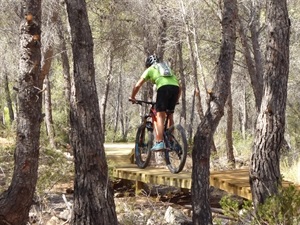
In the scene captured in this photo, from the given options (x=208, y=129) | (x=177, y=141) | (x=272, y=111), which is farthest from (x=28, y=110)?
(x=272, y=111)

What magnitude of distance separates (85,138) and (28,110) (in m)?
1.36

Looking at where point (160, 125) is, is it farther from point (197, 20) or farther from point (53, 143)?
point (197, 20)

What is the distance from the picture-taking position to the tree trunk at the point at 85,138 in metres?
5.43

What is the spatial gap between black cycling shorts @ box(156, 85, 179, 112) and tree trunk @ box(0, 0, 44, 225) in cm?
175

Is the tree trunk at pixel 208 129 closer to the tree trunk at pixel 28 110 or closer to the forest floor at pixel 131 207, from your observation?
the forest floor at pixel 131 207

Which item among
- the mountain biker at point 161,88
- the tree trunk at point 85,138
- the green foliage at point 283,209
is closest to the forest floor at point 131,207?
the green foliage at point 283,209

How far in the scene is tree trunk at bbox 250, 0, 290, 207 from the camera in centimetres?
534

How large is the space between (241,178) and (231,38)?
8.56ft

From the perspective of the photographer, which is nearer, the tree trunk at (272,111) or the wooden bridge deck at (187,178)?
the tree trunk at (272,111)

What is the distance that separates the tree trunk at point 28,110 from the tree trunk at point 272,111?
3.02 meters

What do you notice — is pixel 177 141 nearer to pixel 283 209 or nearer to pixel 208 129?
pixel 208 129

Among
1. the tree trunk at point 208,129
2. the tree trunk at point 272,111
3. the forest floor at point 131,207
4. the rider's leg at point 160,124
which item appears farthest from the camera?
the rider's leg at point 160,124

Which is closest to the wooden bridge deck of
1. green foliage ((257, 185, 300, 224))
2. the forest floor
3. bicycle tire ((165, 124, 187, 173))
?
the forest floor

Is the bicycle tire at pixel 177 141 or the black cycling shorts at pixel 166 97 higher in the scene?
the black cycling shorts at pixel 166 97
